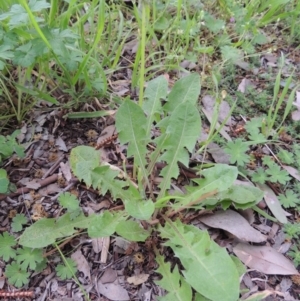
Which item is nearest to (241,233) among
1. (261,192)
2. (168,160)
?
(261,192)

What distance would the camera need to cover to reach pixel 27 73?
1.75 metres

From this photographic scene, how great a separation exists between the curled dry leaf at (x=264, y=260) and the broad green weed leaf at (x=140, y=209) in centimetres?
41

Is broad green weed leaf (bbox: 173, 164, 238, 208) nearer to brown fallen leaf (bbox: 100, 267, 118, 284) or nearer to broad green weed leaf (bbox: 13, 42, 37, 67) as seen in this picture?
brown fallen leaf (bbox: 100, 267, 118, 284)

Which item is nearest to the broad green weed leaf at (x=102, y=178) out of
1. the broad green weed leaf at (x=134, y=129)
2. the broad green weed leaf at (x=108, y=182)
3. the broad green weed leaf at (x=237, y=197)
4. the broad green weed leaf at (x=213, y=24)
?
the broad green weed leaf at (x=108, y=182)

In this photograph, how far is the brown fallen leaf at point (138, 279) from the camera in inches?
58.0

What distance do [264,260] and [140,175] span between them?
55 centimetres

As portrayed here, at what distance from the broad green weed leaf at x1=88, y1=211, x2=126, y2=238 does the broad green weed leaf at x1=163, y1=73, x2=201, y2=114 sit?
51 cm

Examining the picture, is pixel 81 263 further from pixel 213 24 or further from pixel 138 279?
pixel 213 24

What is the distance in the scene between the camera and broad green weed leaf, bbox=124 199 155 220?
52.4 inches

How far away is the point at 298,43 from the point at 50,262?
174 cm

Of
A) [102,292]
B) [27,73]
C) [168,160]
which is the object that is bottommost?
[102,292]

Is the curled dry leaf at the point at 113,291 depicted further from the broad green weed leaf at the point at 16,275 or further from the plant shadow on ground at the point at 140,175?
the broad green weed leaf at the point at 16,275

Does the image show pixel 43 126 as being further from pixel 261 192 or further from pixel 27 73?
pixel 261 192

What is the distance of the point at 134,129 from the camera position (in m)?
1.59
